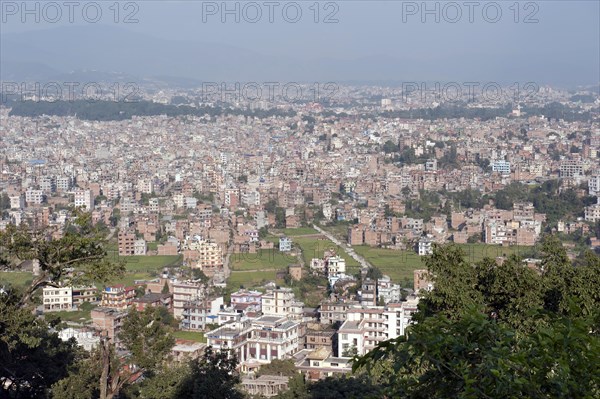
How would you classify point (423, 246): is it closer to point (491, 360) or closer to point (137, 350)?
point (137, 350)

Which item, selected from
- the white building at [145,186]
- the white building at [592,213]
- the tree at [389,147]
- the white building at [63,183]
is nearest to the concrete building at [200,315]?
the white building at [592,213]

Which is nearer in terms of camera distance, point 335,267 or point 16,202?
point 335,267

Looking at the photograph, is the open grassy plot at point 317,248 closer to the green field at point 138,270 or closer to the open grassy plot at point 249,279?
the open grassy plot at point 249,279

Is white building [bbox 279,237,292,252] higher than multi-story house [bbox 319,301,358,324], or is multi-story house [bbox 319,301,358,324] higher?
white building [bbox 279,237,292,252]

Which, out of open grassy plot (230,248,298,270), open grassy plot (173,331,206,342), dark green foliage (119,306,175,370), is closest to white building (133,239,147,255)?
open grassy plot (230,248,298,270)

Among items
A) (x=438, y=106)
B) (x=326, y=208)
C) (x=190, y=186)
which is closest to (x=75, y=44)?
(x=438, y=106)

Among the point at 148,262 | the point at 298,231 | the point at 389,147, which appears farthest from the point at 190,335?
the point at 389,147

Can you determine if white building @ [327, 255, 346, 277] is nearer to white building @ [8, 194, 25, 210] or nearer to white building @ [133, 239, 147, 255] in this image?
white building @ [133, 239, 147, 255]
